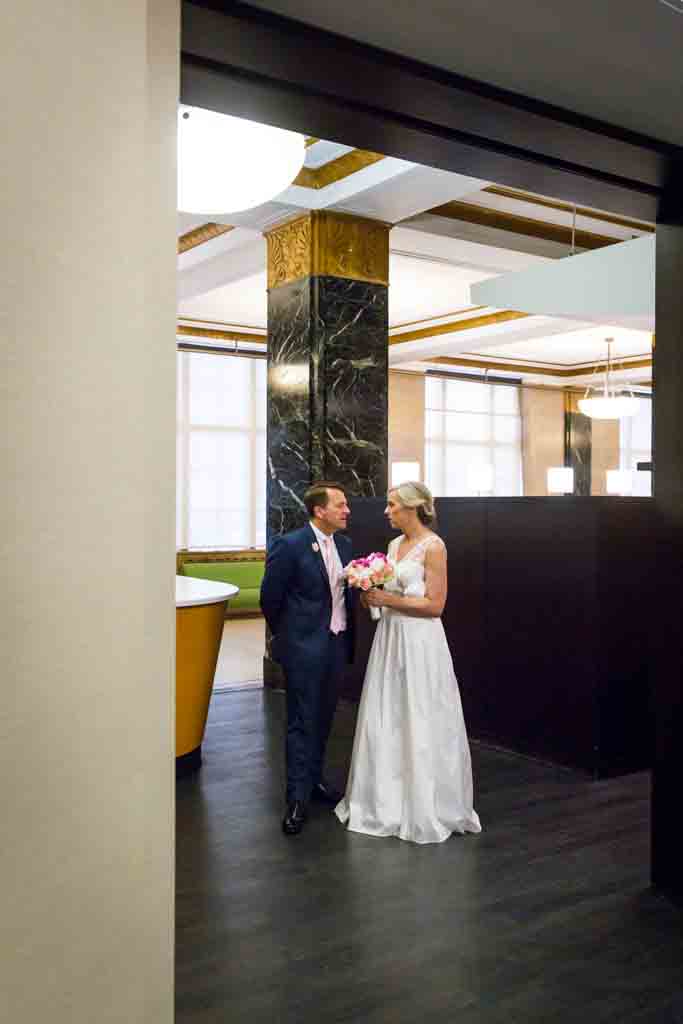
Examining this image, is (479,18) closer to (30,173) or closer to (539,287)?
(30,173)

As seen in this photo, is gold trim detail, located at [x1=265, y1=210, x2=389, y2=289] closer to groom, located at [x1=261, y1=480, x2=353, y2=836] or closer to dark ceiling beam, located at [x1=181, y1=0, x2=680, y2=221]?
groom, located at [x1=261, y1=480, x2=353, y2=836]

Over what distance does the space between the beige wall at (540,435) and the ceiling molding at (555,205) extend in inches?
357

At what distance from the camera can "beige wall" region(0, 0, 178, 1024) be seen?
176 cm

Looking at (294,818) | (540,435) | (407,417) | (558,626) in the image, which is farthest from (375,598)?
(540,435)

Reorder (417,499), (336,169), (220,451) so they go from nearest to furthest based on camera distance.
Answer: (417,499)
(336,169)
(220,451)

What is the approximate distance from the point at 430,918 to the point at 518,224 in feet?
23.4

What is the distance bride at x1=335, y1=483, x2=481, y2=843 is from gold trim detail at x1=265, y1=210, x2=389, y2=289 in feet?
12.3

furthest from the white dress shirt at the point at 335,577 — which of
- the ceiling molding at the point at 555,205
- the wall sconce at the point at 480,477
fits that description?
the wall sconce at the point at 480,477

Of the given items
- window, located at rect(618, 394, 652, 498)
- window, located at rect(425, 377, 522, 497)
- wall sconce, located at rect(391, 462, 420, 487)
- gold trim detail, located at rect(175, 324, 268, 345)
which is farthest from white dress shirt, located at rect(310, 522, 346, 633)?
window, located at rect(618, 394, 652, 498)

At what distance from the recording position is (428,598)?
16.2 feet

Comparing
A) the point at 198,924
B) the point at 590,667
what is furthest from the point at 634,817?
the point at 198,924

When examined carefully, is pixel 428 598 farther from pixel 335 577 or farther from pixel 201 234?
pixel 201 234

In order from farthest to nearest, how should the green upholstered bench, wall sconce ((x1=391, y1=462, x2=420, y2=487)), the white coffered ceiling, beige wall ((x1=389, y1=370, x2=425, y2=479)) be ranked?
beige wall ((x1=389, y1=370, x2=425, y2=479))
wall sconce ((x1=391, y1=462, x2=420, y2=487))
the green upholstered bench
the white coffered ceiling

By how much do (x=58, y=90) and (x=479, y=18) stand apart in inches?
46.1
